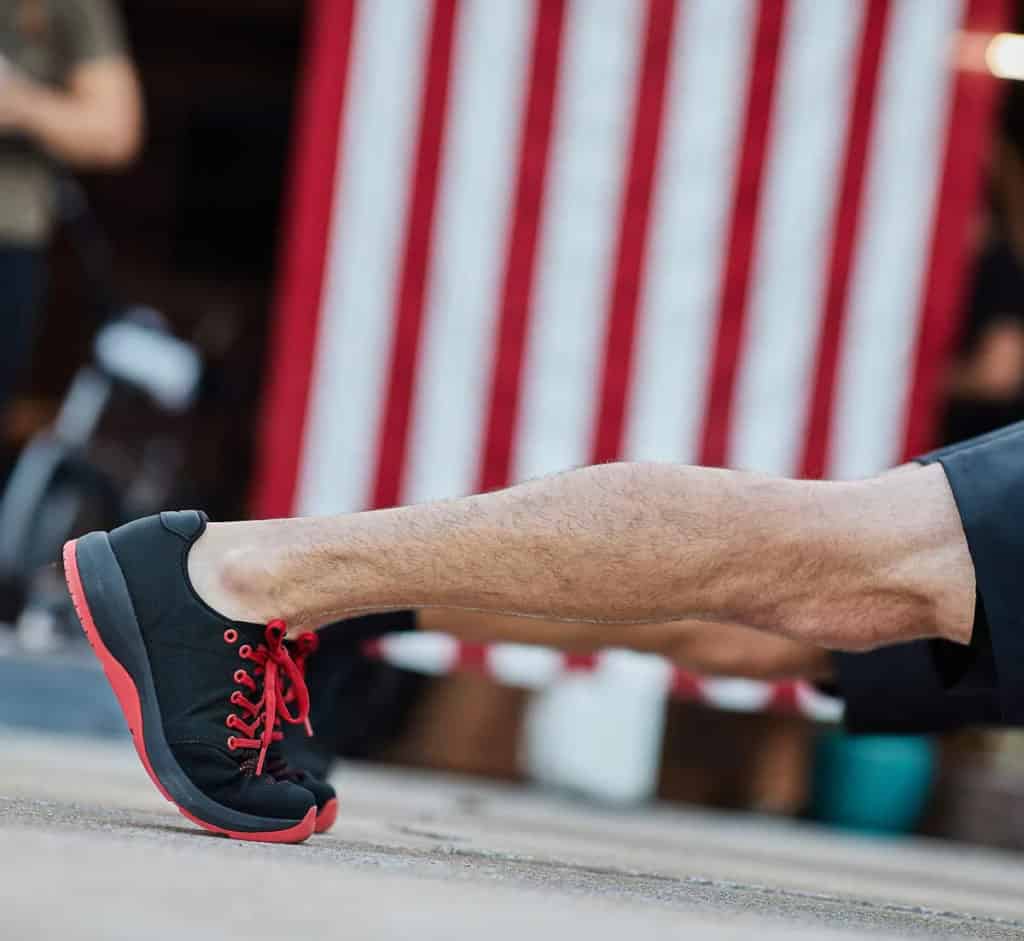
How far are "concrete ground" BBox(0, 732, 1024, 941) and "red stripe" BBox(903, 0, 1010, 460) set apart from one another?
109cm

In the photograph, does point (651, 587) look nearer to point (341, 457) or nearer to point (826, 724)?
point (341, 457)

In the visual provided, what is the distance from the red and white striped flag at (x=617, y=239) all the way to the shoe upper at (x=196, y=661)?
2.07 metres

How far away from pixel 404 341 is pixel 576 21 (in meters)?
0.73

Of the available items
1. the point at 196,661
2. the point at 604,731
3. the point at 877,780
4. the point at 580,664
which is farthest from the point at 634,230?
the point at 196,661

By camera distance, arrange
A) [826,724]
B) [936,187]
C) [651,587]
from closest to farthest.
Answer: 1. [651,587]
2. [936,187]
3. [826,724]

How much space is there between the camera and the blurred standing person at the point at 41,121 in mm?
3043

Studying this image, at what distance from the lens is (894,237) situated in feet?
11.8

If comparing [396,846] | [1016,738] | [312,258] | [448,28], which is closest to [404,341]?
[312,258]

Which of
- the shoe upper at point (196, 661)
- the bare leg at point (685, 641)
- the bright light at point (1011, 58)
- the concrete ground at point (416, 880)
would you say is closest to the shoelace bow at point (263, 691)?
the shoe upper at point (196, 661)

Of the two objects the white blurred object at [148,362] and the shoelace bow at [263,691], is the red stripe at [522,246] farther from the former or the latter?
the shoelace bow at [263,691]

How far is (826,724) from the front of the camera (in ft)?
13.0

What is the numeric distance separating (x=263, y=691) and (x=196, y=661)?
0.08 metres

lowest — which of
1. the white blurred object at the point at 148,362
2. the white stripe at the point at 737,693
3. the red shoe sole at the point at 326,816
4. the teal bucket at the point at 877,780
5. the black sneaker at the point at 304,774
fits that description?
the teal bucket at the point at 877,780

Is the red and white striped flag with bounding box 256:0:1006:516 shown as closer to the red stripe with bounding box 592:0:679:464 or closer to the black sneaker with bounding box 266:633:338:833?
the red stripe with bounding box 592:0:679:464
